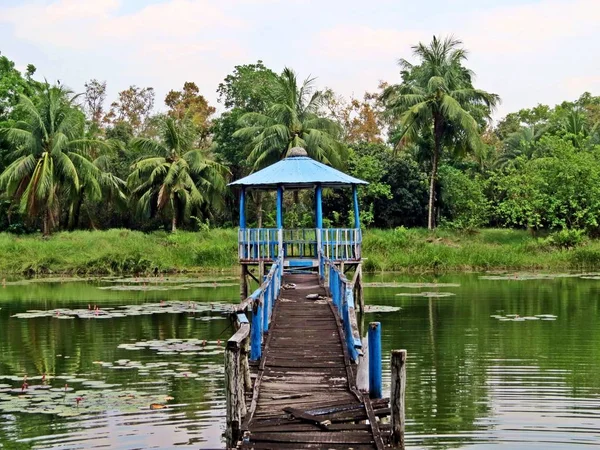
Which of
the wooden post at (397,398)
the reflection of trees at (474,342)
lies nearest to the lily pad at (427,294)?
the reflection of trees at (474,342)

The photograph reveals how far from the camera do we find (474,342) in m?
19.0

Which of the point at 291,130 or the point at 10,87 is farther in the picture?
the point at 10,87

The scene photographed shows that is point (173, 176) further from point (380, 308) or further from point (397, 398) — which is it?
point (397, 398)

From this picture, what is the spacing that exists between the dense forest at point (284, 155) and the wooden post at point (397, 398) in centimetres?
3259

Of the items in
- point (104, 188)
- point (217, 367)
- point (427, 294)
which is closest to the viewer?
point (217, 367)

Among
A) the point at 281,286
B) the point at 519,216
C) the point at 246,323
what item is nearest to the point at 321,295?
the point at 281,286

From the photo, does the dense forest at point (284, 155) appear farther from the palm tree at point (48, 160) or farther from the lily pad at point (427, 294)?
the lily pad at point (427, 294)

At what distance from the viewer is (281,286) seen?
65.3ft

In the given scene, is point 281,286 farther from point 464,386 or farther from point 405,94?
point 405,94

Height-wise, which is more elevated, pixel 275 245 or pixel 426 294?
pixel 275 245

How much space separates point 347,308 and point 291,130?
102ft

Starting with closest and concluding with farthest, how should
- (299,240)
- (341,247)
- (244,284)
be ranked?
(341,247), (299,240), (244,284)

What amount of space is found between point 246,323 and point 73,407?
390 cm

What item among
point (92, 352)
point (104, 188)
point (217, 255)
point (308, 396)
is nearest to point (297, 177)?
point (92, 352)
